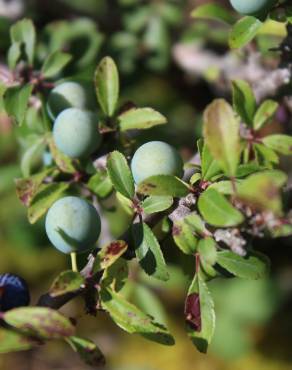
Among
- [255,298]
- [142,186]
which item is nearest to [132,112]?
[142,186]

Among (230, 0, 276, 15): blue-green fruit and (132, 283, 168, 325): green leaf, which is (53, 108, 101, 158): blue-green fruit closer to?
(230, 0, 276, 15): blue-green fruit

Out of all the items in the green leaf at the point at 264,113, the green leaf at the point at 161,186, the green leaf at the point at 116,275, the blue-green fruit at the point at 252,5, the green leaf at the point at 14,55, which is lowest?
the green leaf at the point at 116,275

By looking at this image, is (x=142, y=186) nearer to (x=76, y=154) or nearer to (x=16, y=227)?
(x=76, y=154)

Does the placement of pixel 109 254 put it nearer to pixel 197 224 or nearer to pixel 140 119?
pixel 197 224

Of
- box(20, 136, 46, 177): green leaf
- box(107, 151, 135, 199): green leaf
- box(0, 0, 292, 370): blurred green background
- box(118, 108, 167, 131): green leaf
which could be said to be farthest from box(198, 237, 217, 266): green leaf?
box(0, 0, 292, 370): blurred green background

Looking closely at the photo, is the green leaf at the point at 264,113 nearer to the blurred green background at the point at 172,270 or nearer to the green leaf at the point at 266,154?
the green leaf at the point at 266,154

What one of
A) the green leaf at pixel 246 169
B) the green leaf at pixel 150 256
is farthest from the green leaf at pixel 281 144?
the green leaf at pixel 150 256

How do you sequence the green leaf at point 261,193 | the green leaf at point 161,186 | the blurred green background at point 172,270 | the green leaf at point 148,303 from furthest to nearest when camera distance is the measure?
the blurred green background at point 172,270, the green leaf at point 148,303, the green leaf at point 161,186, the green leaf at point 261,193
